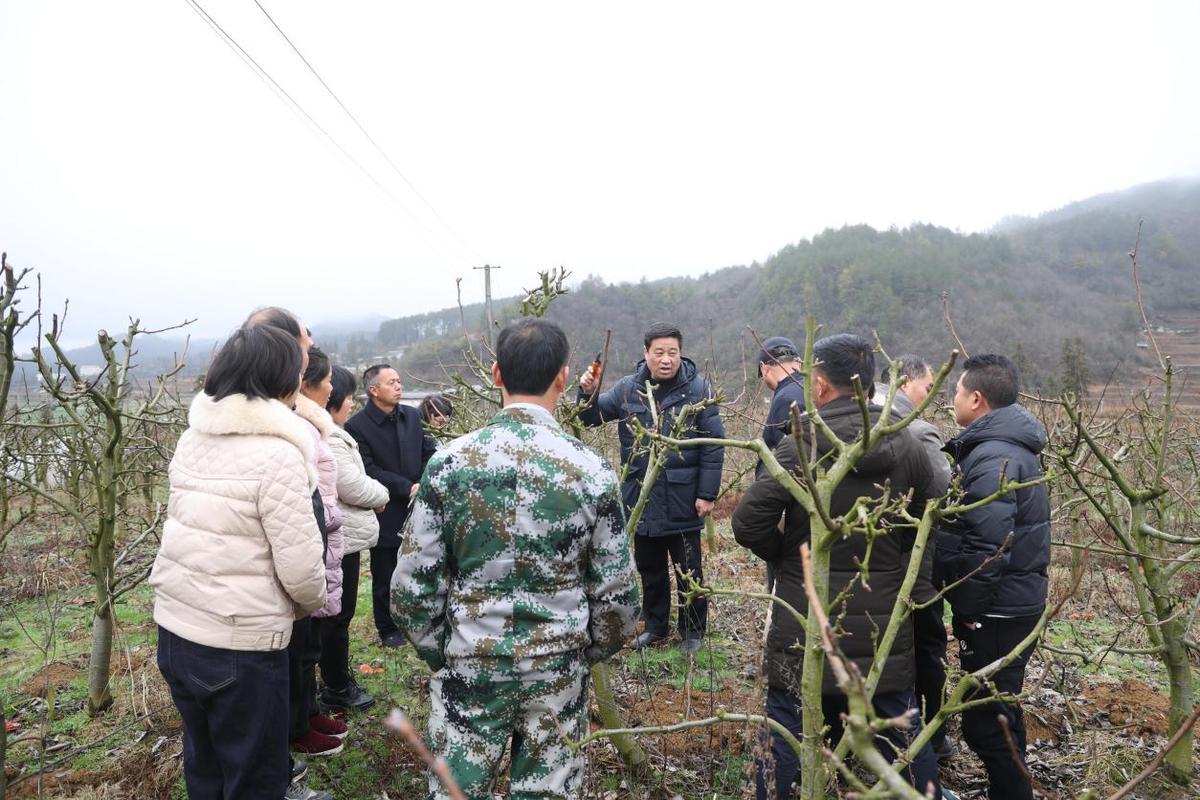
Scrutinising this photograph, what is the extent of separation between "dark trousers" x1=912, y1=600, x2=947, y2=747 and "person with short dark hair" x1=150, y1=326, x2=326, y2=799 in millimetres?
2636

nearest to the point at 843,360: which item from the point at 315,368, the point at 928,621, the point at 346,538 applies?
the point at 928,621

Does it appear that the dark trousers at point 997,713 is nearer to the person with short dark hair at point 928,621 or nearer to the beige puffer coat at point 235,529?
the person with short dark hair at point 928,621

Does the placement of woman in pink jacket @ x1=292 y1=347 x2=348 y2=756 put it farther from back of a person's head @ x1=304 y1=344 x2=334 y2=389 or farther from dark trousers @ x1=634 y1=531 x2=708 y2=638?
dark trousers @ x1=634 y1=531 x2=708 y2=638

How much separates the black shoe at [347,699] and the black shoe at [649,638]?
64.9 inches

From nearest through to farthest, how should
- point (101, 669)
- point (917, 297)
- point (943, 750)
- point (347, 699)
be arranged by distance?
point (943, 750) → point (101, 669) → point (347, 699) → point (917, 297)

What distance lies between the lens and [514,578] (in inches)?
75.0

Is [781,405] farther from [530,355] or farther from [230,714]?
[230,714]

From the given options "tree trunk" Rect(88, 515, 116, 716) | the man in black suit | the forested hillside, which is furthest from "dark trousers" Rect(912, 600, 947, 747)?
the forested hillside

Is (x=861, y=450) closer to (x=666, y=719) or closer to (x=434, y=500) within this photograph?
(x=434, y=500)

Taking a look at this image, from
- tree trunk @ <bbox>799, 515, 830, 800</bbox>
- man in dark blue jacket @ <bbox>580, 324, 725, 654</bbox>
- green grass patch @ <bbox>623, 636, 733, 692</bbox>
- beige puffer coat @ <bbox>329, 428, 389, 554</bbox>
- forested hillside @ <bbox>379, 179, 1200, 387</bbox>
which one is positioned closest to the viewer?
tree trunk @ <bbox>799, 515, 830, 800</bbox>

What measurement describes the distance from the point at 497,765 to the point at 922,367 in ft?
9.07

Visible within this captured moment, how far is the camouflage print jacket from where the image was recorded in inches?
74.6

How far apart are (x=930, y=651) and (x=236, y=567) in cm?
297

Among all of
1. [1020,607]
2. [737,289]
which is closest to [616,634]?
[1020,607]
